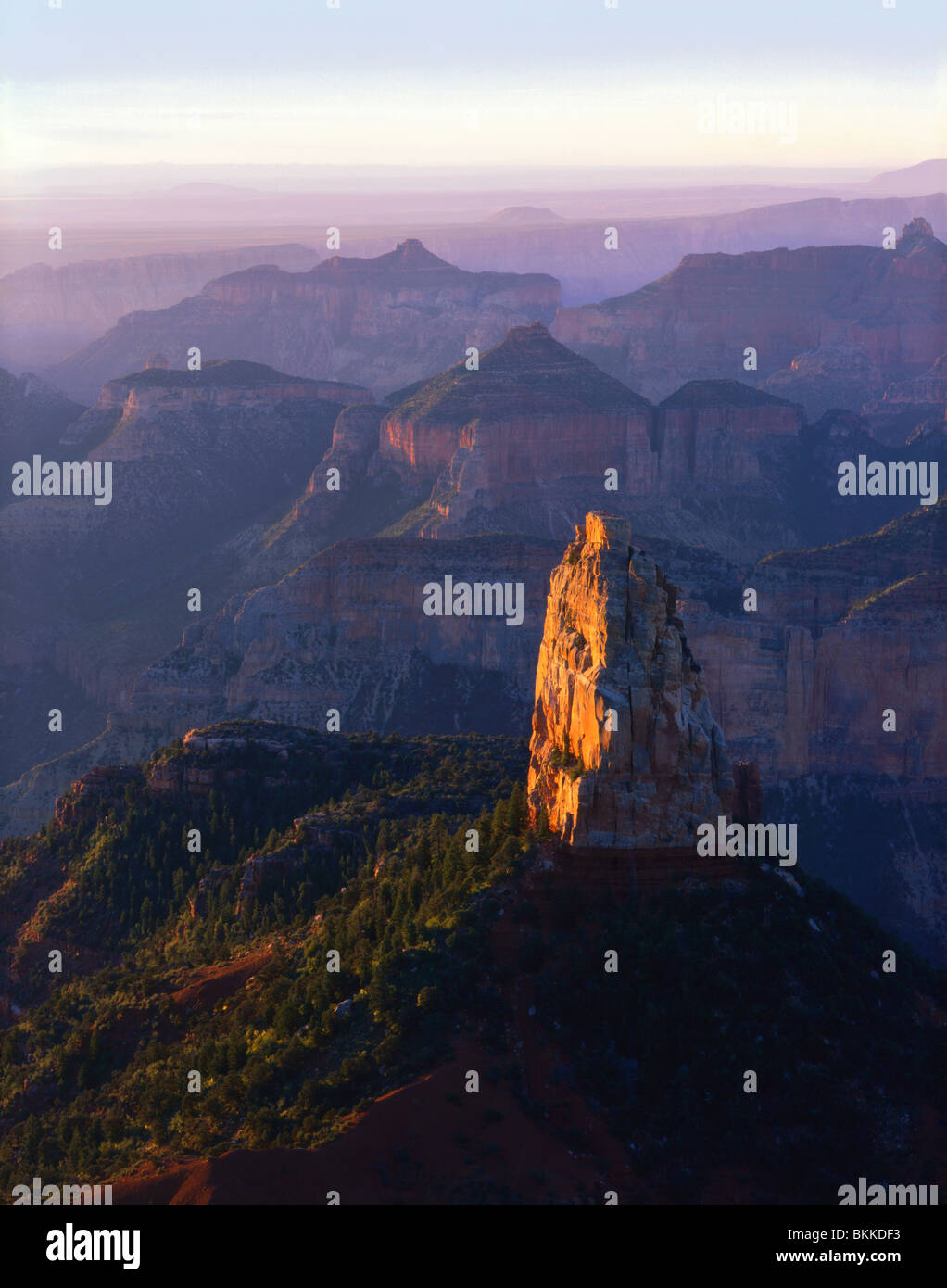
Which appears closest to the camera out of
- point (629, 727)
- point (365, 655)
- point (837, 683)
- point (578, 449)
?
point (629, 727)

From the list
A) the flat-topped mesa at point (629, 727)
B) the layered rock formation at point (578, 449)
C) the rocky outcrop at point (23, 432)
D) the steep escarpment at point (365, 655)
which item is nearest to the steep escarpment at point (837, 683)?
the steep escarpment at point (365, 655)

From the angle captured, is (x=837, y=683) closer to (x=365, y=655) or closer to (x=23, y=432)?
(x=365, y=655)

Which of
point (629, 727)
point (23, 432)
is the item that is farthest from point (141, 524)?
point (629, 727)

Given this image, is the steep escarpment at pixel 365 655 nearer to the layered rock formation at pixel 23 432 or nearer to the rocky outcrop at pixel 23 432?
the rocky outcrop at pixel 23 432

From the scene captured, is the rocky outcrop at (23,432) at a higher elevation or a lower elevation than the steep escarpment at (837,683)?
higher

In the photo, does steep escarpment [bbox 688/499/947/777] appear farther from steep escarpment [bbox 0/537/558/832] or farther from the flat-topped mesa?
the flat-topped mesa

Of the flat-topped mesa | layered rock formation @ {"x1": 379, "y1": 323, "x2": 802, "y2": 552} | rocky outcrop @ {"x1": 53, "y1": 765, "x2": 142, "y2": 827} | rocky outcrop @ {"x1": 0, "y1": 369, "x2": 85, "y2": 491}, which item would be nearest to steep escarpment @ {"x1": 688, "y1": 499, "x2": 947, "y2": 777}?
rocky outcrop @ {"x1": 53, "y1": 765, "x2": 142, "y2": 827}
